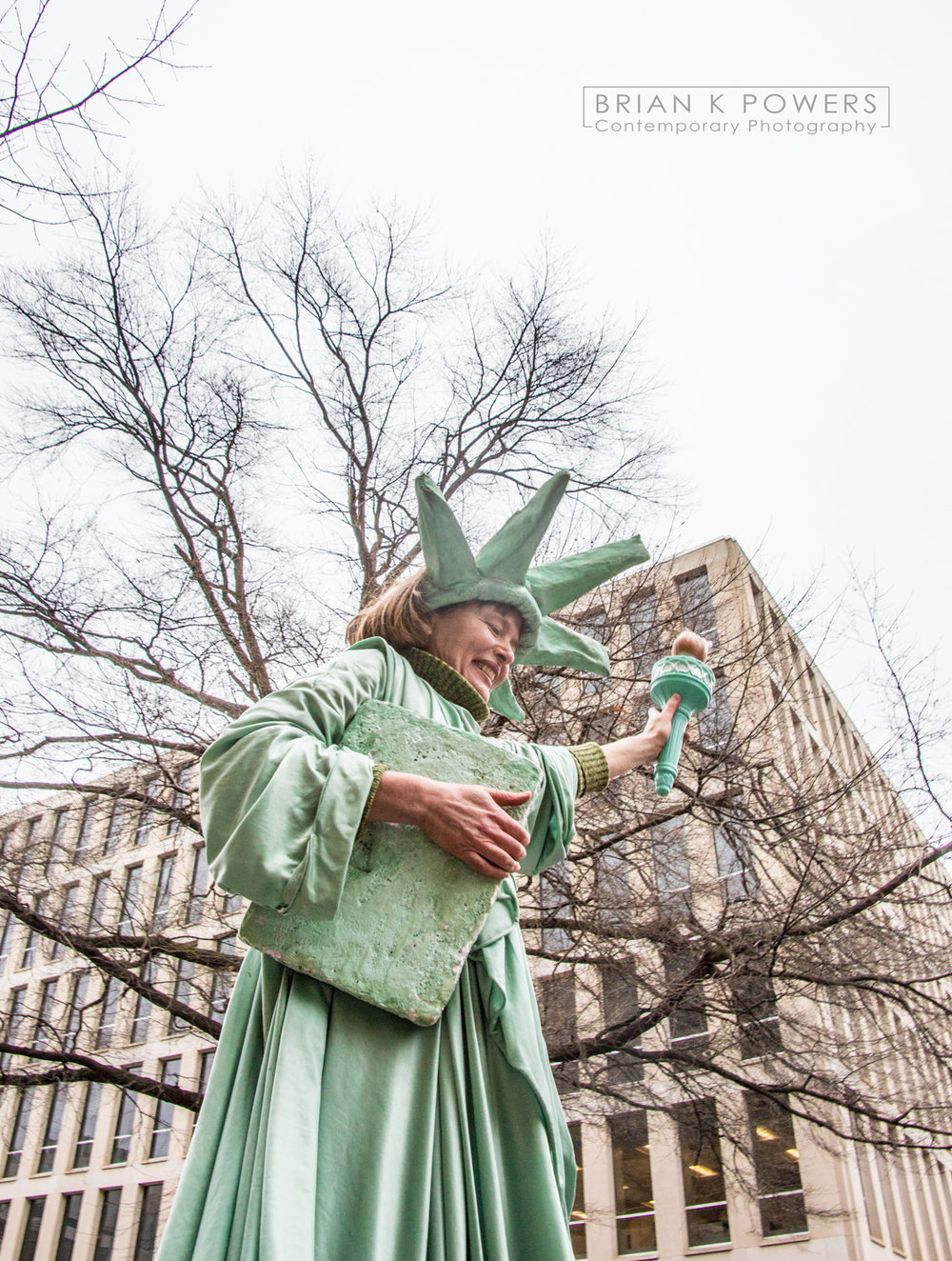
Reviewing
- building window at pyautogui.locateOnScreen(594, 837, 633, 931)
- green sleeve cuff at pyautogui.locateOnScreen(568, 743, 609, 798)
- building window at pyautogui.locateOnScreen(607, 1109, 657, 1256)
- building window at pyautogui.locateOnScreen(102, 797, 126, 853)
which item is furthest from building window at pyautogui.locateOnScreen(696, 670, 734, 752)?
building window at pyautogui.locateOnScreen(607, 1109, 657, 1256)

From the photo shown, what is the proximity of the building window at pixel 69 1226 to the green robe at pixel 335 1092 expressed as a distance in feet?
97.3

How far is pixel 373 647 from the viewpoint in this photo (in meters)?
2.33

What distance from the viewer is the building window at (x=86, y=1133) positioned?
86.3ft

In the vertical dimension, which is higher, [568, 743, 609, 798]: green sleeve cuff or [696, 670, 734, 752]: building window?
[696, 670, 734, 752]: building window

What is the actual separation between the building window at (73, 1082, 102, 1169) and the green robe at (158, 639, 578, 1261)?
28453 millimetres

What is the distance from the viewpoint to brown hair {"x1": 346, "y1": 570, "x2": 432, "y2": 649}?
250 centimetres

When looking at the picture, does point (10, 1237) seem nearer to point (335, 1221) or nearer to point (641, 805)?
point (641, 805)

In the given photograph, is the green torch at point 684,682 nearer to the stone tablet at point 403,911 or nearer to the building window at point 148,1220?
the stone tablet at point 403,911

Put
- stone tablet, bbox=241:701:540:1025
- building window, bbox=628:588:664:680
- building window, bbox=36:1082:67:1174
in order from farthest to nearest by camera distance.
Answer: building window, bbox=36:1082:67:1174 → building window, bbox=628:588:664:680 → stone tablet, bbox=241:701:540:1025

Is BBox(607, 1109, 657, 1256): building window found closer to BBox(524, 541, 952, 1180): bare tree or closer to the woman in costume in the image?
BBox(524, 541, 952, 1180): bare tree

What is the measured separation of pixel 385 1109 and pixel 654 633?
6.45 meters

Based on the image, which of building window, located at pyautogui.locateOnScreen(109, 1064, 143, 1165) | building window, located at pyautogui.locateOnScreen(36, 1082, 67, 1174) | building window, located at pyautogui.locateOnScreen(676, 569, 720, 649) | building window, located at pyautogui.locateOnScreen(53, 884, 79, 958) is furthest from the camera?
building window, located at pyautogui.locateOnScreen(36, 1082, 67, 1174)

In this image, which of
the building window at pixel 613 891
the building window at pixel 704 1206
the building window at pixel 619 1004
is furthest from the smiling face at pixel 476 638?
the building window at pixel 704 1206

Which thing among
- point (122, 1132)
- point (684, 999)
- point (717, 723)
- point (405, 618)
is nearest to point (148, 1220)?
point (122, 1132)
